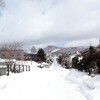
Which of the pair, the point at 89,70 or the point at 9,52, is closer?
the point at 89,70

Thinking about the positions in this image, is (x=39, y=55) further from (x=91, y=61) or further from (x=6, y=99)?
(x=6, y=99)

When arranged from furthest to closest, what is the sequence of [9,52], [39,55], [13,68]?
[39,55], [9,52], [13,68]

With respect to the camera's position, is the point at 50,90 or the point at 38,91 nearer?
the point at 38,91

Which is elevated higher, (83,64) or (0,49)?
(0,49)

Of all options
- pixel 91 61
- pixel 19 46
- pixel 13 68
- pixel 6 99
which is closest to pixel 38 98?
pixel 6 99

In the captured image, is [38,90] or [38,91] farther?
[38,90]

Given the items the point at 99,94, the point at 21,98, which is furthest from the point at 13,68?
the point at 99,94

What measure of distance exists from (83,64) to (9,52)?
2133cm

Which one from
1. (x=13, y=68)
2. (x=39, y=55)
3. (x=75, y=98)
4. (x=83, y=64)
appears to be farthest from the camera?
(x=39, y=55)

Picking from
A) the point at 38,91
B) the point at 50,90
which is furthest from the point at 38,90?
the point at 50,90

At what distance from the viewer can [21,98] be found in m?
5.79

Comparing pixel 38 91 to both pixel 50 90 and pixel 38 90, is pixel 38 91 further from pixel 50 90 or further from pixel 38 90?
pixel 50 90

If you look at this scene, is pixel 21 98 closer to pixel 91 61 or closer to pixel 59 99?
pixel 59 99

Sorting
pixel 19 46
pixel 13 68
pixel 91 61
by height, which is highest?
pixel 19 46
